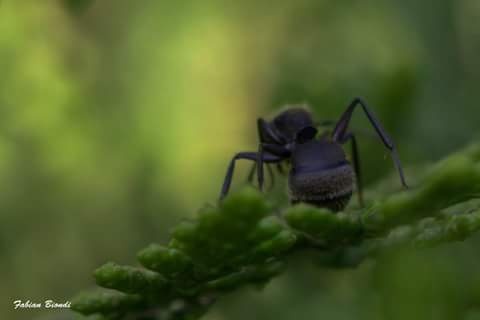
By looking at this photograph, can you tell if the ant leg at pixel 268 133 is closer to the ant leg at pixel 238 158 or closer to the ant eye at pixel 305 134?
the ant leg at pixel 238 158

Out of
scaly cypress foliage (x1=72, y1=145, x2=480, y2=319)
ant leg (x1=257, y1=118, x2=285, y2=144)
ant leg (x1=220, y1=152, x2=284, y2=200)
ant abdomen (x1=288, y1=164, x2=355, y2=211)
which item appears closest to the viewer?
scaly cypress foliage (x1=72, y1=145, x2=480, y2=319)

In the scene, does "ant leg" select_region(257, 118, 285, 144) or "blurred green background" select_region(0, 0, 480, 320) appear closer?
"ant leg" select_region(257, 118, 285, 144)

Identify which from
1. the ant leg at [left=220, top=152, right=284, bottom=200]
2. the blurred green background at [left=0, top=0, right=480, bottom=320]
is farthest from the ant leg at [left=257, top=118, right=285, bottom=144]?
the blurred green background at [left=0, top=0, right=480, bottom=320]

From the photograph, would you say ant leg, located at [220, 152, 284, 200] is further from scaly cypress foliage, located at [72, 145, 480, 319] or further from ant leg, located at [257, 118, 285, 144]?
scaly cypress foliage, located at [72, 145, 480, 319]

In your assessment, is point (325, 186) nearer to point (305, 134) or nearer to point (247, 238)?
point (305, 134)

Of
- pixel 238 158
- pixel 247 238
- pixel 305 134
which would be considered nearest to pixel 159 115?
pixel 238 158

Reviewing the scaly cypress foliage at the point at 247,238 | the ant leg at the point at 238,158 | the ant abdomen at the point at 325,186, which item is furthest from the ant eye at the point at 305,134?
the scaly cypress foliage at the point at 247,238

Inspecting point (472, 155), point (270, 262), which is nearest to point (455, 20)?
point (472, 155)
